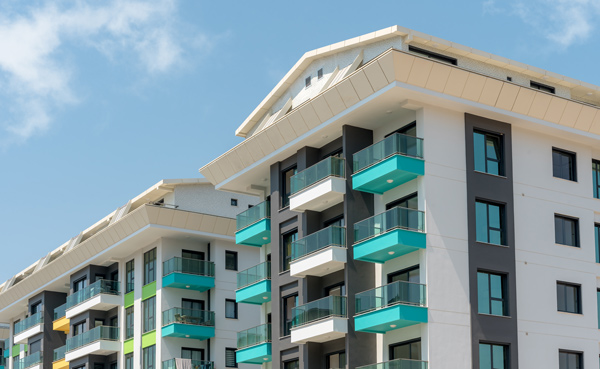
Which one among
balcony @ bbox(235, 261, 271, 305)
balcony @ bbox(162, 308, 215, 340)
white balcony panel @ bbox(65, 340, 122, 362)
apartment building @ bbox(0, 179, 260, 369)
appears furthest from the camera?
white balcony panel @ bbox(65, 340, 122, 362)

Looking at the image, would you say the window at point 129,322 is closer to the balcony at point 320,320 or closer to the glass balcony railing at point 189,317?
the glass balcony railing at point 189,317

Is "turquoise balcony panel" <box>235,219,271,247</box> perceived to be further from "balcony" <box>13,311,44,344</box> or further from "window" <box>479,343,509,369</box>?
"balcony" <box>13,311,44,344</box>

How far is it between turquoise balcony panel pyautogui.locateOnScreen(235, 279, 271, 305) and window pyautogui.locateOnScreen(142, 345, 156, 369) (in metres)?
9.49

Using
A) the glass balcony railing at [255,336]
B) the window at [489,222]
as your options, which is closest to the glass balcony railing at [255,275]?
the glass balcony railing at [255,336]

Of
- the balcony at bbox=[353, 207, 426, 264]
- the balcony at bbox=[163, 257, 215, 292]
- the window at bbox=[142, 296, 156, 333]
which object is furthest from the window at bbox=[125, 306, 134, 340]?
the balcony at bbox=[353, 207, 426, 264]

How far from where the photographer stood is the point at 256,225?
1880 inches

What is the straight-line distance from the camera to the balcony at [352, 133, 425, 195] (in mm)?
38125

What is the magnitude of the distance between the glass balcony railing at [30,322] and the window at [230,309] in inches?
749

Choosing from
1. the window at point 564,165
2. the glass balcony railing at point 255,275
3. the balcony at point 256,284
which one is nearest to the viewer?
the window at point 564,165

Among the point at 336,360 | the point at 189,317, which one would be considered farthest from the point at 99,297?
the point at 336,360

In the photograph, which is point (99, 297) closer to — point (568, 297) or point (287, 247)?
point (287, 247)

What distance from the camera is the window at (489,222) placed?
128 feet

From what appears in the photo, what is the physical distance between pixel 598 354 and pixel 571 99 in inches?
408

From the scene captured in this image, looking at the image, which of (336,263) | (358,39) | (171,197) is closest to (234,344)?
(171,197)
